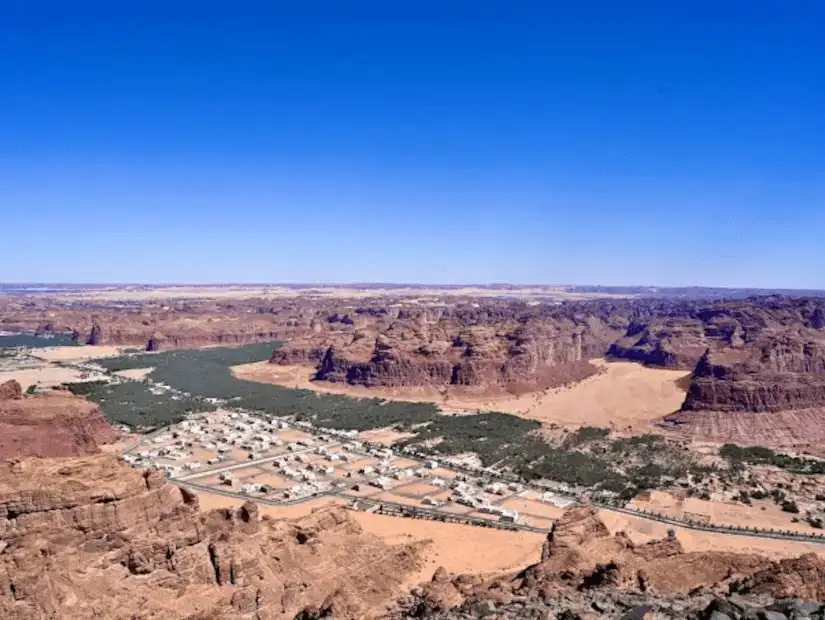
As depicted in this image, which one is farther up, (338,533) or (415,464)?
(338,533)

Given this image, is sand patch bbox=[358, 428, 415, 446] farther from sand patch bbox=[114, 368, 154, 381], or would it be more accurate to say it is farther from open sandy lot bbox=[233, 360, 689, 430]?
sand patch bbox=[114, 368, 154, 381]

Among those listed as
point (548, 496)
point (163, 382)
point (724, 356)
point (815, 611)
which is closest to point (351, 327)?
point (163, 382)

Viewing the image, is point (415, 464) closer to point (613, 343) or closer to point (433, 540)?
point (433, 540)

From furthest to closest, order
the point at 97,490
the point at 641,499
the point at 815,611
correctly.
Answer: the point at 641,499, the point at 97,490, the point at 815,611

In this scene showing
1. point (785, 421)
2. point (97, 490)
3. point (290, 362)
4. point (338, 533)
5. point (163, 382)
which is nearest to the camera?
point (97, 490)

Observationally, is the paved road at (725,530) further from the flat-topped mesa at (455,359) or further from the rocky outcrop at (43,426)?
the flat-topped mesa at (455,359)

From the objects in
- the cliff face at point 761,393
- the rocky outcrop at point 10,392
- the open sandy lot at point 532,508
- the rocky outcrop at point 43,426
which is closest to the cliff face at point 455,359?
the cliff face at point 761,393

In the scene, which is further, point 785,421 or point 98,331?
point 98,331

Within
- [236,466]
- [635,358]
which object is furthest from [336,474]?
[635,358]
